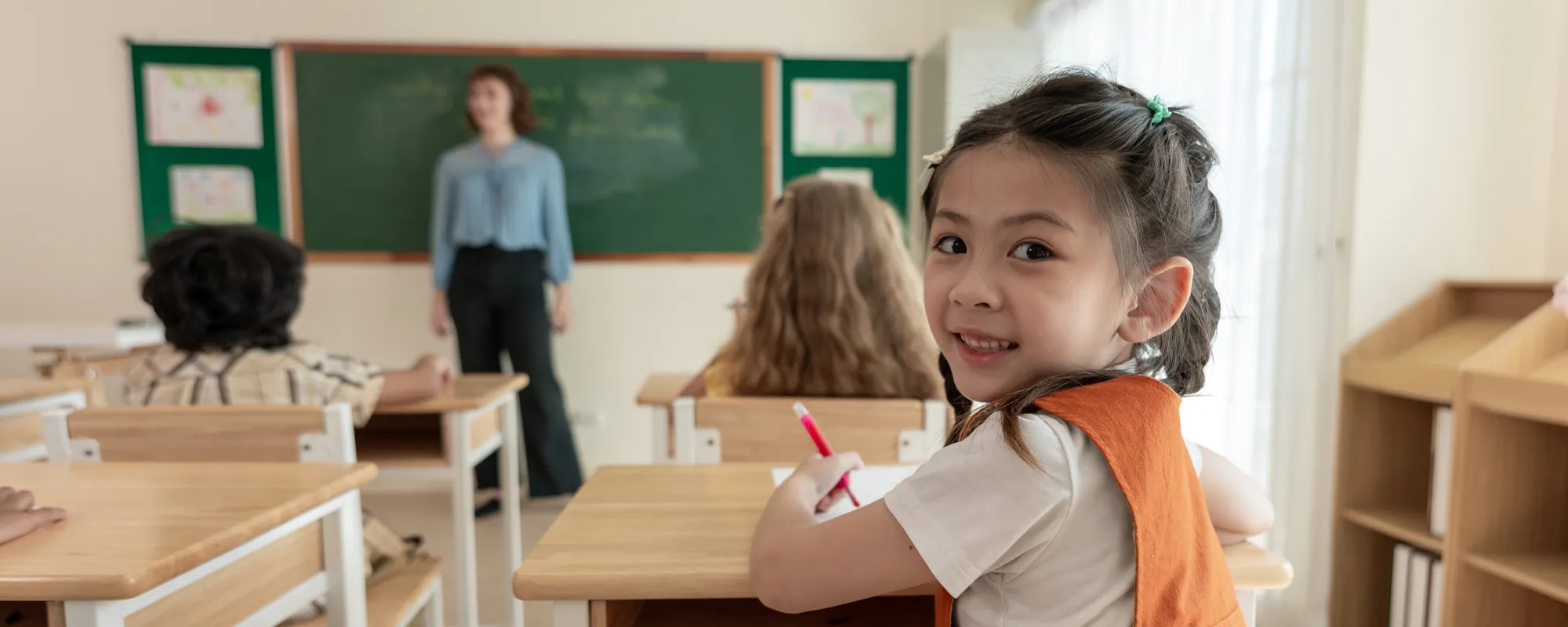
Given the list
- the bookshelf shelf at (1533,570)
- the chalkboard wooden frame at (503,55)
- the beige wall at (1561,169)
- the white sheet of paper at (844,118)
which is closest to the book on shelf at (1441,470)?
the bookshelf shelf at (1533,570)

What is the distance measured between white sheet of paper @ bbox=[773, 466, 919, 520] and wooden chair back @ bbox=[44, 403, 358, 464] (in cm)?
86

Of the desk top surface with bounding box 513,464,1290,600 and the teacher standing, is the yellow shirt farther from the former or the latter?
the teacher standing

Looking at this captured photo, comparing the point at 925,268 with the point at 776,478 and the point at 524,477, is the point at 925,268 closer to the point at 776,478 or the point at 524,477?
the point at 776,478

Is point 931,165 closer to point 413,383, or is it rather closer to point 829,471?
point 829,471

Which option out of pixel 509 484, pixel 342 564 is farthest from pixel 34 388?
pixel 342 564

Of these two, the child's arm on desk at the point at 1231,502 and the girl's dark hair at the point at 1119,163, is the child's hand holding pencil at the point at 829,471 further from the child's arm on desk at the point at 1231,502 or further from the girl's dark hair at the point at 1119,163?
the child's arm on desk at the point at 1231,502

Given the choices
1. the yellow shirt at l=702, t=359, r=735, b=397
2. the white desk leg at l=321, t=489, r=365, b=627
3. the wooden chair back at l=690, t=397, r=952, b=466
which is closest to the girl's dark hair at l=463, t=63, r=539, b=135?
the yellow shirt at l=702, t=359, r=735, b=397

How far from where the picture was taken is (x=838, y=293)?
160cm

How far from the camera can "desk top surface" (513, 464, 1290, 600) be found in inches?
29.0

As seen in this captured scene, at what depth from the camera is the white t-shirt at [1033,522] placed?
0.61 metres

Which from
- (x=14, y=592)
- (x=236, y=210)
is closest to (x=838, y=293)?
(x=14, y=592)

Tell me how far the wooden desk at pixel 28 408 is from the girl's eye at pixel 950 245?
2.21m

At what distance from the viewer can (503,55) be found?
11.7 ft

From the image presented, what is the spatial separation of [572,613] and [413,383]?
1.24m
